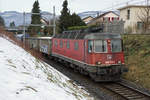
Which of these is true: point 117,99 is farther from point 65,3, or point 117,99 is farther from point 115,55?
point 65,3

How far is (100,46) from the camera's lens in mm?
13133

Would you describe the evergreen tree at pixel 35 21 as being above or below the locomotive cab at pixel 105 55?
above

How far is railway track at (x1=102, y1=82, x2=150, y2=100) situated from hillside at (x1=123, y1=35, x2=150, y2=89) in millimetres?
1142

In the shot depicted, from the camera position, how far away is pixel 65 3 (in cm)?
5184

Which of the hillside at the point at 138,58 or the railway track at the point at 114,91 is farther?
the hillside at the point at 138,58

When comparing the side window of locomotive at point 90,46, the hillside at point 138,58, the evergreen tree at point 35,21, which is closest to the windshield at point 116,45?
the side window of locomotive at point 90,46

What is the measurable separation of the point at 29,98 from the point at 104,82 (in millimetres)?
9333

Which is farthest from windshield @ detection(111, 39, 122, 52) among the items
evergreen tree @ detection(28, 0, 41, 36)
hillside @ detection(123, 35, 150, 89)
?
evergreen tree @ detection(28, 0, 41, 36)

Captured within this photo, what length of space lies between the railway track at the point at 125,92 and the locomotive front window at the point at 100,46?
2128 mm

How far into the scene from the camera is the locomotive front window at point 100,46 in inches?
514

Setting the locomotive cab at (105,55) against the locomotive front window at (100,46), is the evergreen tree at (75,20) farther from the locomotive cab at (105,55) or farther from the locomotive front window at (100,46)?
the locomotive front window at (100,46)

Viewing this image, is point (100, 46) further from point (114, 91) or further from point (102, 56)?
point (114, 91)

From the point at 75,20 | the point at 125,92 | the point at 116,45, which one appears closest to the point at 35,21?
the point at 75,20

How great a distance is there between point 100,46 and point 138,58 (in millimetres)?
4459
